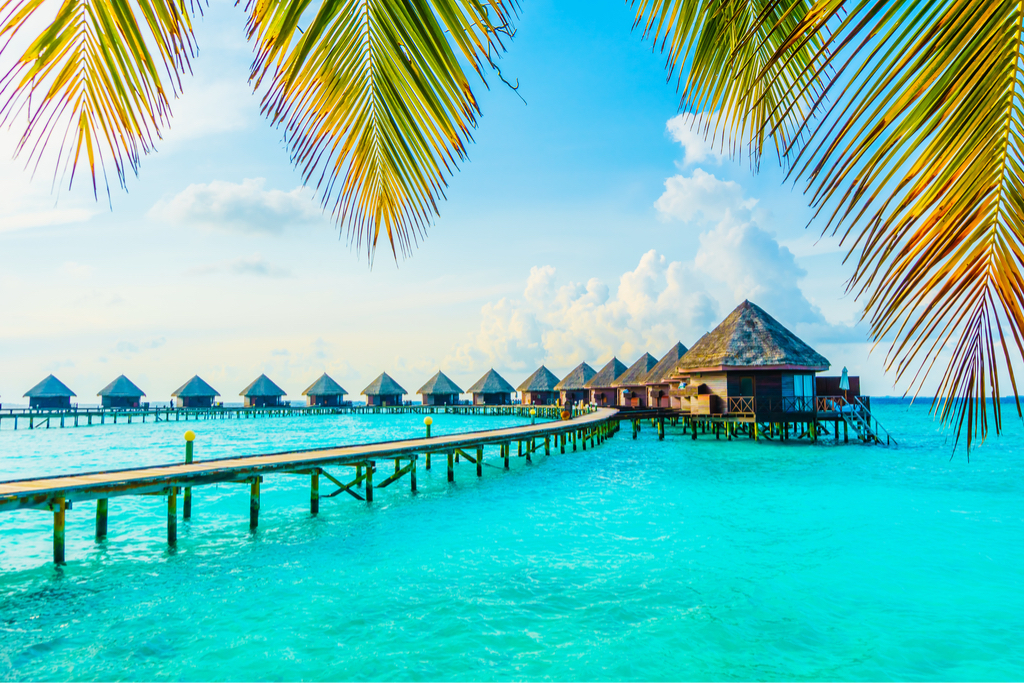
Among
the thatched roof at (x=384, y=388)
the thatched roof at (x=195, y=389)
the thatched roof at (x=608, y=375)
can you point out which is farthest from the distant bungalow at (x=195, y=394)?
the thatched roof at (x=608, y=375)

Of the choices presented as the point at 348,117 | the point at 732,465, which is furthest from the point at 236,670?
the point at 732,465

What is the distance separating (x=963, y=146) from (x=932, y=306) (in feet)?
1.12

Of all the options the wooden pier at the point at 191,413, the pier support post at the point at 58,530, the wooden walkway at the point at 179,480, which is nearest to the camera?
the wooden walkway at the point at 179,480

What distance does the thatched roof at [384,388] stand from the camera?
63250mm

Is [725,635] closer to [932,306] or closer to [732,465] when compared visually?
[932,306]

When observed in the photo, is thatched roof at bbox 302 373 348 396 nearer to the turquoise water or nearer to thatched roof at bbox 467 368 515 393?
thatched roof at bbox 467 368 515 393

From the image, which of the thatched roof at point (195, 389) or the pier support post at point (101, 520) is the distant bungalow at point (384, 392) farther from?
the pier support post at point (101, 520)

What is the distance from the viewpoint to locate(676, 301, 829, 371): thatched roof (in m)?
24.5

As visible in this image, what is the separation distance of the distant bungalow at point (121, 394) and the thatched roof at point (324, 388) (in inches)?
617

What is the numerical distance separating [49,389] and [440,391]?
112ft

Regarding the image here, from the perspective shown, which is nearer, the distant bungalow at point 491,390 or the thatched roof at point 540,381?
the thatched roof at point 540,381

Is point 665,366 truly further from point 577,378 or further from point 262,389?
point 262,389

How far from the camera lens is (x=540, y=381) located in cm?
5525

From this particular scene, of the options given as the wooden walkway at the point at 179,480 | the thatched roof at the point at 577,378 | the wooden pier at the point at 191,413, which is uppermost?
the thatched roof at the point at 577,378
